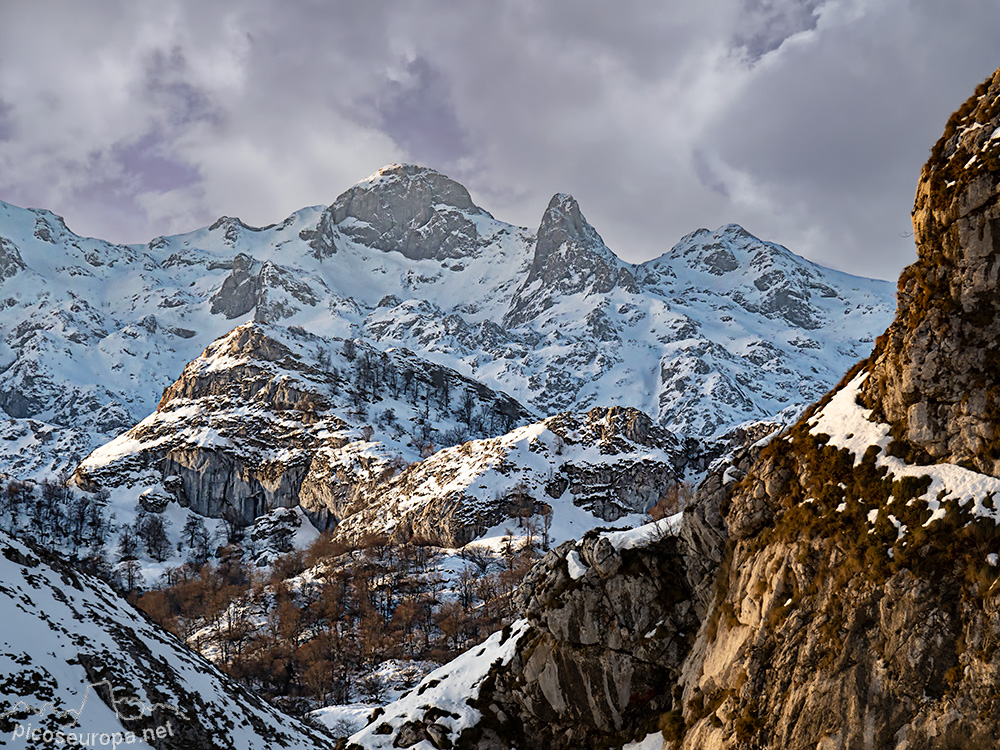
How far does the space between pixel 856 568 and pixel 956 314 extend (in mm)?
9093

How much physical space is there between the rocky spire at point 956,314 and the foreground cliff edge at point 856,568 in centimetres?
6

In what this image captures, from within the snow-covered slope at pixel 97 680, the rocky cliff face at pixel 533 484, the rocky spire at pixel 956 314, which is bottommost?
the snow-covered slope at pixel 97 680

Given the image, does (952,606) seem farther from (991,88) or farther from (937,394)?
(991,88)

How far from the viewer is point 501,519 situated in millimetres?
157750

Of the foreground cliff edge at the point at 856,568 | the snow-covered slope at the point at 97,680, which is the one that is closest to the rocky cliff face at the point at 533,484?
the snow-covered slope at the point at 97,680

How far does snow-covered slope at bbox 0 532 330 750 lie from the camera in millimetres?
29109

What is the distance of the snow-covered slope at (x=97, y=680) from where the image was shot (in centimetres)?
2911

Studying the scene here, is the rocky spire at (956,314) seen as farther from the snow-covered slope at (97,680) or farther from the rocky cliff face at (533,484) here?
the rocky cliff face at (533,484)

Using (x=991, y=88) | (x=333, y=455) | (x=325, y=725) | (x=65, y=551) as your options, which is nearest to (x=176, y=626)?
(x=65, y=551)

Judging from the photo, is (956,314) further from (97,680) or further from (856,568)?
(97,680)

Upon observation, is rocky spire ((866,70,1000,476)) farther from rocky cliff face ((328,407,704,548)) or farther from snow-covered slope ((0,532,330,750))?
rocky cliff face ((328,407,704,548))

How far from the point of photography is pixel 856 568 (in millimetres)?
20547

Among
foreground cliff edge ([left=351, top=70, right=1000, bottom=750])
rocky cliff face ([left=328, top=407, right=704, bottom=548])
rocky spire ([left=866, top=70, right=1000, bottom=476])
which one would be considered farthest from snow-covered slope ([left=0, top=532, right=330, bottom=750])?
rocky cliff face ([left=328, top=407, right=704, bottom=548])

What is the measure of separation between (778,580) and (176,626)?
125 m
